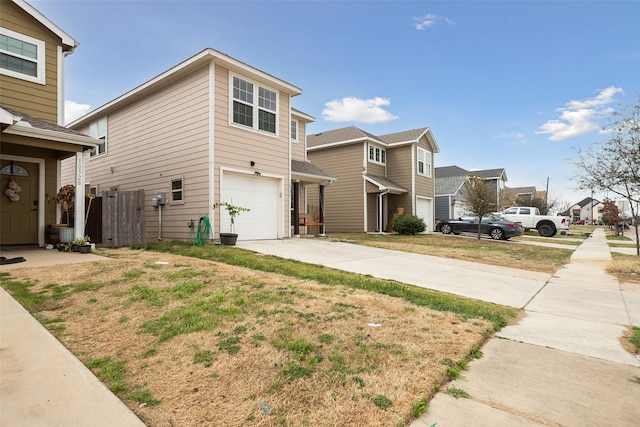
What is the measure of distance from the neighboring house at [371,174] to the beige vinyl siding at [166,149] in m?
10.6

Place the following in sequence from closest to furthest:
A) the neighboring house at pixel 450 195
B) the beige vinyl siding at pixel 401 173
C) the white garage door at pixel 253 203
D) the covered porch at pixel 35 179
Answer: the covered porch at pixel 35 179 → the white garage door at pixel 253 203 → the beige vinyl siding at pixel 401 173 → the neighboring house at pixel 450 195

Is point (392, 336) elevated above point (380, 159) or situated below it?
below

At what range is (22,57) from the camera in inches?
364

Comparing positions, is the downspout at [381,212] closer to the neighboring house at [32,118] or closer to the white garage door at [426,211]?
the white garage door at [426,211]

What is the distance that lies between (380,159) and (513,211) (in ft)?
36.0

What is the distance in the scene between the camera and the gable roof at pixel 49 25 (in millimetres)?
9164

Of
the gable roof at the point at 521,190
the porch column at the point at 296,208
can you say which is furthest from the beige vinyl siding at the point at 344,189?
the gable roof at the point at 521,190

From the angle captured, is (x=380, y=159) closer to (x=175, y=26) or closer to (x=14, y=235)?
(x=175, y=26)

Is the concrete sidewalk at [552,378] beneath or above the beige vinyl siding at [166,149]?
beneath

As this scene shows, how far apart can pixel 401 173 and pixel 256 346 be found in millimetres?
19608

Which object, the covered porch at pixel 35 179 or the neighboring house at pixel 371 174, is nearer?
the covered porch at pixel 35 179

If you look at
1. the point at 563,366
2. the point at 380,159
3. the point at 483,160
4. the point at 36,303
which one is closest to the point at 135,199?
the point at 36,303

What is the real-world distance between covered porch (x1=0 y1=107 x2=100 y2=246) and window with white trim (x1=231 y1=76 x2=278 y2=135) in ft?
13.8

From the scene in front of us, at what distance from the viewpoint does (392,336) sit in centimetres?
337
